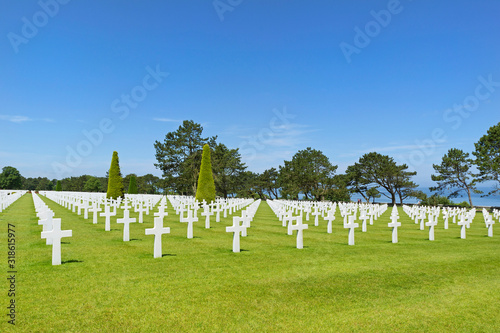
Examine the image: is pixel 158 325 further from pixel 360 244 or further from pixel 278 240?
pixel 360 244

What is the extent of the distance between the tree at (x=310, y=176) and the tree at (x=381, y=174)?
185 inches

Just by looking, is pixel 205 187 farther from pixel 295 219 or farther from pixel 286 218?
pixel 286 218

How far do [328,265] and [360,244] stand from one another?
3723 millimetres

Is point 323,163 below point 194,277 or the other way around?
the other way around

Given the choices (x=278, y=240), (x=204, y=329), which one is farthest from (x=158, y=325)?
(x=278, y=240)

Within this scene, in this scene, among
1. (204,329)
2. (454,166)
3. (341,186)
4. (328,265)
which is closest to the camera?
(204,329)

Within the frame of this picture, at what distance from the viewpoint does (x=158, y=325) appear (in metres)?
4.08

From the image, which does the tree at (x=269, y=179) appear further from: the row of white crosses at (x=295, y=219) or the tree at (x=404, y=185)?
the row of white crosses at (x=295, y=219)

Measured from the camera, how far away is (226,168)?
2406 inches

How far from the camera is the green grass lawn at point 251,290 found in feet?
13.9

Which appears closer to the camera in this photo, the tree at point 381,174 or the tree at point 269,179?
the tree at point 381,174

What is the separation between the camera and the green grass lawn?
423 cm

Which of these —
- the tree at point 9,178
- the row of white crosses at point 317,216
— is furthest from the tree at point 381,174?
the tree at point 9,178

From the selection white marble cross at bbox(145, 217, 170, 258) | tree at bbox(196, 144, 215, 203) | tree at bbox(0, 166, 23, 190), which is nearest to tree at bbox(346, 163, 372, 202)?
tree at bbox(196, 144, 215, 203)
